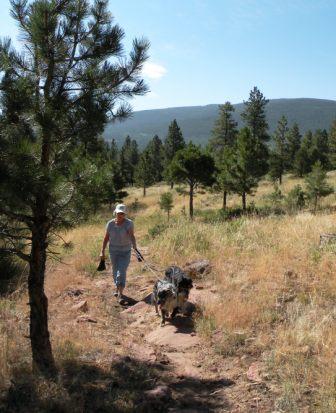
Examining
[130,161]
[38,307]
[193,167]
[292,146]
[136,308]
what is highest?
[292,146]

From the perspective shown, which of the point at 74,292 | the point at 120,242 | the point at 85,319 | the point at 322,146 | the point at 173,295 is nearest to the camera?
the point at 173,295

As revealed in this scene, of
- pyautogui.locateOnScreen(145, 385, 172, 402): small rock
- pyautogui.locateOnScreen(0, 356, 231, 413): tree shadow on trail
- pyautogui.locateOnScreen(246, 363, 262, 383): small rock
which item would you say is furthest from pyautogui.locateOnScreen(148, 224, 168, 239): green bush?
pyautogui.locateOnScreen(145, 385, 172, 402): small rock

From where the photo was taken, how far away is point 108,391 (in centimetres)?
423

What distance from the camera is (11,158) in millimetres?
3756

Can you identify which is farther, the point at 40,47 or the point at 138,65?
the point at 138,65

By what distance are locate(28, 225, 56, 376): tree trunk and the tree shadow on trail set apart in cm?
17

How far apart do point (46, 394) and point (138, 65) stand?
3.38m

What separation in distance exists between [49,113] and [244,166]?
22.9 metres

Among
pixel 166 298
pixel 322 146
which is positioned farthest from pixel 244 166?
pixel 322 146

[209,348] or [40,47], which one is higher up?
[40,47]

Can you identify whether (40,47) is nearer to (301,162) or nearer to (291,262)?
(291,262)

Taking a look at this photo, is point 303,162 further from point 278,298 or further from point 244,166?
point 278,298

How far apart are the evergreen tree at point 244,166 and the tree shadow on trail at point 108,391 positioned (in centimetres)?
2222

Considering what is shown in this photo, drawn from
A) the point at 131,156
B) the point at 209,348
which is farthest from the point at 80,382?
the point at 131,156
